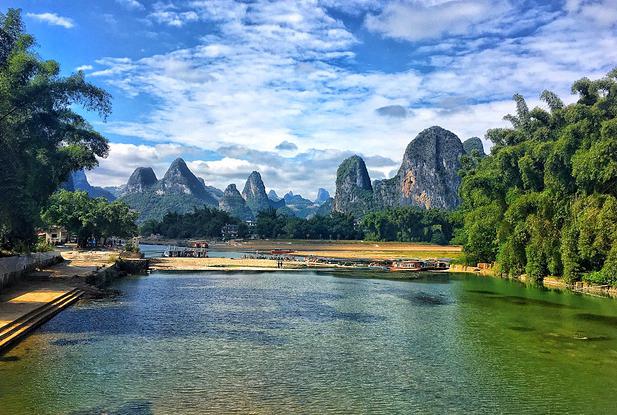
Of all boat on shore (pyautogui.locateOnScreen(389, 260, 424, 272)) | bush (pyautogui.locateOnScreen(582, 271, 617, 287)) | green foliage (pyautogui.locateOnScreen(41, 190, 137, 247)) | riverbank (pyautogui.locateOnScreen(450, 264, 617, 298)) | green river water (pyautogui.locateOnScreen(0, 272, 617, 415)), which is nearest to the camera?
green river water (pyautogui.locateOnScreen(0, 272, 617, 415))

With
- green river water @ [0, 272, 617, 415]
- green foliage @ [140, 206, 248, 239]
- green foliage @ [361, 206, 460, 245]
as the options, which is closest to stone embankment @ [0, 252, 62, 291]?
green river water @ [0, 272, 617, 415]

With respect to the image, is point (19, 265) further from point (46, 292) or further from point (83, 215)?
point (83, 215)

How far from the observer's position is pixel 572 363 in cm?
1945

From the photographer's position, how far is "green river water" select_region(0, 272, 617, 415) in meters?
14.4

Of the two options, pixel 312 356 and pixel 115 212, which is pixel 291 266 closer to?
pixel 115 212

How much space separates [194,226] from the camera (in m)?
160

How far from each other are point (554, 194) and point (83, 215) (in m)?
56.4

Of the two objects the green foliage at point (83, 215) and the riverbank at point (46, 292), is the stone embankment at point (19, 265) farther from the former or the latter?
the green foliage at point (83, 215)

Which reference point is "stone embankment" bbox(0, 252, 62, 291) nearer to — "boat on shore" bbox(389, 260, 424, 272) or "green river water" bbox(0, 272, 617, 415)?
"green river water" bbox(0, 272, 617, 415)

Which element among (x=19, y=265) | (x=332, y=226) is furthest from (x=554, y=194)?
(x=332, y=226)

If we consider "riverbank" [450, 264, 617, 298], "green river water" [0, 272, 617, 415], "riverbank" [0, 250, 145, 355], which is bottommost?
"green river water" [0, 272, 617, 415]

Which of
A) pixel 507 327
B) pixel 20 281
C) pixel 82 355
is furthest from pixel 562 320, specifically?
pixel 20 281

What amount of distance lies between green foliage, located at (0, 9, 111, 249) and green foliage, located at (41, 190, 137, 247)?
3107cm

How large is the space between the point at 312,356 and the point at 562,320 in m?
17.5
